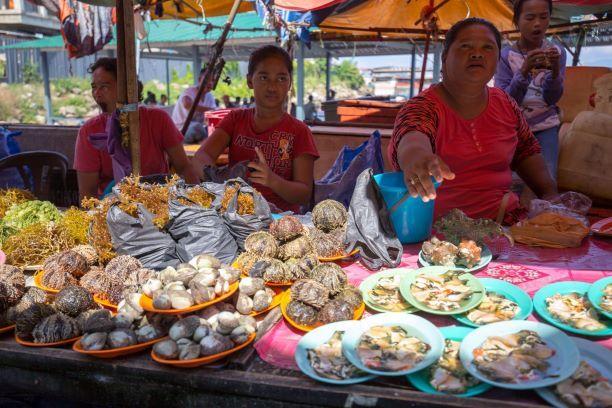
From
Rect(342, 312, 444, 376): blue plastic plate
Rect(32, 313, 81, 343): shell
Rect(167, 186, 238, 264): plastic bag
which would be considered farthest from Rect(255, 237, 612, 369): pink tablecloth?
Rect(32, 313, 81, 343): shell

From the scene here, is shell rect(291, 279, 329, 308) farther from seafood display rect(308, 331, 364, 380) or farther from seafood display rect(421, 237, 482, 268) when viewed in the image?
seafood display rect(421, 237, 482, 268)

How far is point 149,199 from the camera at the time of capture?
1883 millimetres

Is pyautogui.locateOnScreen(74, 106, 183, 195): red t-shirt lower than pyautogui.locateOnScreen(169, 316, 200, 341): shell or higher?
higher

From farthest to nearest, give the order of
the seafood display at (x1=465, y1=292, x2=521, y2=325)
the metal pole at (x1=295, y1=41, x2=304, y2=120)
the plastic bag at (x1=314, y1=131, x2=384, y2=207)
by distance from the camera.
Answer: the metal pole at (x1=295, y1=41, x2=304, y2=120) < the plastic bag at (x1=314, y1=131, x2=384, y2=207) < the seafood display at (x1=465, y1=292, x2=521, y2=325)

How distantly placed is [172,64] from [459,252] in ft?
89.0

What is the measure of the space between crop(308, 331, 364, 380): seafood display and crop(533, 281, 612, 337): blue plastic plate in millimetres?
644

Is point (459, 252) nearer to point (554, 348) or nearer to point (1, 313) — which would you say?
point (554, 348)

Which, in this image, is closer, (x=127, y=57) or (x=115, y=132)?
(x=127, y=57)

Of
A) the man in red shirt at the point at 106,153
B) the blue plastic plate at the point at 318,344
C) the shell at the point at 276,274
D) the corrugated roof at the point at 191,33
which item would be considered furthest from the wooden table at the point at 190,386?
the corrugated roof at the point at 191,33

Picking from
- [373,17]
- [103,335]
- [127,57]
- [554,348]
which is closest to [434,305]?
[554,348]

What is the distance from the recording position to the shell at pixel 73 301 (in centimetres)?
150

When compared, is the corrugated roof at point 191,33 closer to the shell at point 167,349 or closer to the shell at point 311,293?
the shell at point 311,293

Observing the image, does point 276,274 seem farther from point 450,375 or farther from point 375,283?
point 450,375

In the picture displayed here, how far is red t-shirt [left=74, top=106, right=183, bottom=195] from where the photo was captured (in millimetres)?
3059
